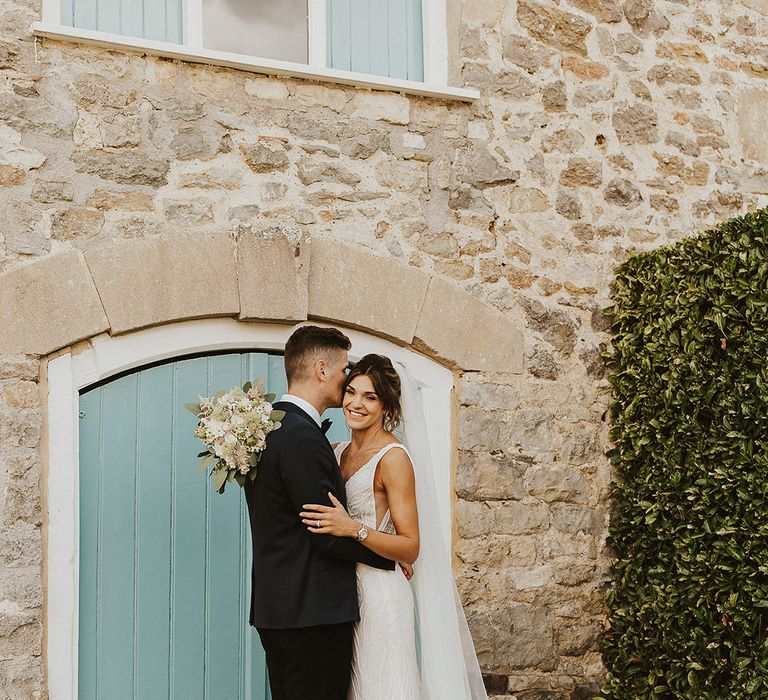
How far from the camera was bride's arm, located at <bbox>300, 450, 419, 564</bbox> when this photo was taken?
367cm

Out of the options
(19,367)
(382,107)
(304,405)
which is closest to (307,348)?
(304,405)

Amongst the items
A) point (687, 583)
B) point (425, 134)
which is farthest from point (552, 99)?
point (687, 583)

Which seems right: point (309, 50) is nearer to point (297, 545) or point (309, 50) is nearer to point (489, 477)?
point (489, 477)

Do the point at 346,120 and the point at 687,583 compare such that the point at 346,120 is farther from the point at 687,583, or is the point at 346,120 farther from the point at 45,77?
the point at 687,583

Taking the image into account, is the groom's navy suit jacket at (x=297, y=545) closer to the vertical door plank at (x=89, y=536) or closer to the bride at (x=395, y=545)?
the bride at (x=395, y=545)

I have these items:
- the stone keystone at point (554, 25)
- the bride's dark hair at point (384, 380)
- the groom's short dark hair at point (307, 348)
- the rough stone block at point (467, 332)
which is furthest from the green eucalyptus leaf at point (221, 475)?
the stone keystone at point (554, 25)

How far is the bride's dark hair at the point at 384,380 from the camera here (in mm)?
3994

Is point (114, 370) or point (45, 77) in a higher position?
point (45, 77)

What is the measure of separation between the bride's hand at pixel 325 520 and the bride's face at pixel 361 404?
43 cm

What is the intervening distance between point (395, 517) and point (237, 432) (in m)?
0.68

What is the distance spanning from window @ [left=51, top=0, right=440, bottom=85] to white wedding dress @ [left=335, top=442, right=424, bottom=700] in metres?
2.12

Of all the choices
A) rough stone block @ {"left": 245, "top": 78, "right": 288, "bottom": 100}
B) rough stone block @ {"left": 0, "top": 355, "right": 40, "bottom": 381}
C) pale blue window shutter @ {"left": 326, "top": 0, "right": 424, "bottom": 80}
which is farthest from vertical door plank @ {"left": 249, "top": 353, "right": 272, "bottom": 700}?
pale blue window shutter @ {"left": 326, "top": 0, "right": 424, "bottom": 80}

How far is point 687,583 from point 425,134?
248cm

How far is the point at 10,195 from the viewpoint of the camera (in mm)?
4168
